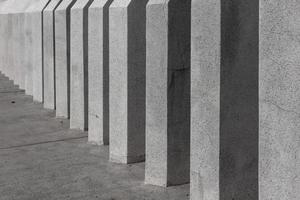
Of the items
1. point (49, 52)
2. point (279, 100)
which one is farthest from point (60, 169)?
point (49, 52)

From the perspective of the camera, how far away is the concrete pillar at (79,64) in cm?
921

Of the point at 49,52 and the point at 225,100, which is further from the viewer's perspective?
the point at 49,52

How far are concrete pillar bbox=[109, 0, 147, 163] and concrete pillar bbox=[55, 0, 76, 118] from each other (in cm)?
299

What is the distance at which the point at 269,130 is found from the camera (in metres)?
4.48

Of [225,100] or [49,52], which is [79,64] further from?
[225,100]

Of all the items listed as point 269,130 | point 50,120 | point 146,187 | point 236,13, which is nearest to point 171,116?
point 146,187

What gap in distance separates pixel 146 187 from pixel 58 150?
2.43 meters

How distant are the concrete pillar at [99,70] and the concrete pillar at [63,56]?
1903mm

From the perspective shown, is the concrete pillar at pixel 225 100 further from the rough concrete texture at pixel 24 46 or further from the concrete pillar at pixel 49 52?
the rough concrete texture at pixel 24 46

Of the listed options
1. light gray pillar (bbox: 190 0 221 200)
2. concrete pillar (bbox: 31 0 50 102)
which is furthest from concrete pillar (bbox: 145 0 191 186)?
concrete pillar (bbox: 31 0 50 102)

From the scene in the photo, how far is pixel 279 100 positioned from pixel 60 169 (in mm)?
3890

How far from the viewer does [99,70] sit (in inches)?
328

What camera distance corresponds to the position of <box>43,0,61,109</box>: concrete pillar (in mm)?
11250

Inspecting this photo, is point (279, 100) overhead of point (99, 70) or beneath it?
beneath
